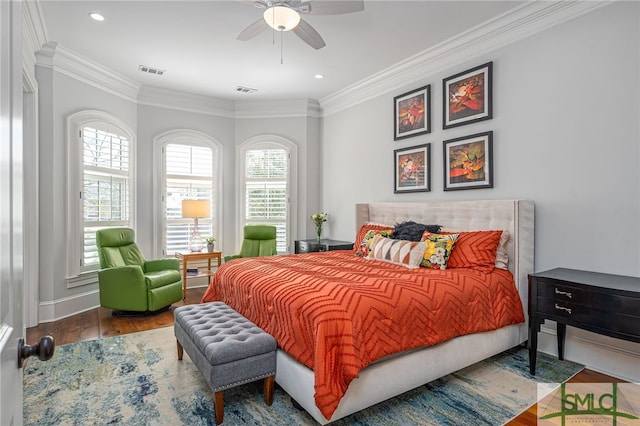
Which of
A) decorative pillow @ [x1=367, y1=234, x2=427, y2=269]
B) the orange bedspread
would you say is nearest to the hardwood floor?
the orange bedspread

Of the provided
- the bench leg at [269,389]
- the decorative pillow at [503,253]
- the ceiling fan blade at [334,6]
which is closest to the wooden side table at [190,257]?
the bench leg at [269,389]

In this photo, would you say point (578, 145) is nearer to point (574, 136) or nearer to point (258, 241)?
point (574, 136)

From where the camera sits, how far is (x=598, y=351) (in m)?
2.75

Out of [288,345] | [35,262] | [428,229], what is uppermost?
[428,229]

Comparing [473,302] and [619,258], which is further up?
[619,258]

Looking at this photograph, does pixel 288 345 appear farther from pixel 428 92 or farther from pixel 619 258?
pixel 428 92

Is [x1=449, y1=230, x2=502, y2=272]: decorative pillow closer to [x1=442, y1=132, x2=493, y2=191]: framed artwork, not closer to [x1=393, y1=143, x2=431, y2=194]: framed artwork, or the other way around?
[x1=442, y1=132, x2=493, y2=191]: framed artwork

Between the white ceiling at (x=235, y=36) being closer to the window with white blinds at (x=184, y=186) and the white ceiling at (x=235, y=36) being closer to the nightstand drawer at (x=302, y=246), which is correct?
A: the window with white blinds at (x=184, y=186)

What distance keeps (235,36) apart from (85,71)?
6.86 feet

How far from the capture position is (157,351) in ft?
10.2

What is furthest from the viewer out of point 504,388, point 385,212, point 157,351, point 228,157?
point 228,157

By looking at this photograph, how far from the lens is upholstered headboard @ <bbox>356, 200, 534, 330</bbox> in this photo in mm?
3092

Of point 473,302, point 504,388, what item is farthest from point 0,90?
point 504,388

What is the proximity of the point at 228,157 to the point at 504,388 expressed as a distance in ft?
16.3
